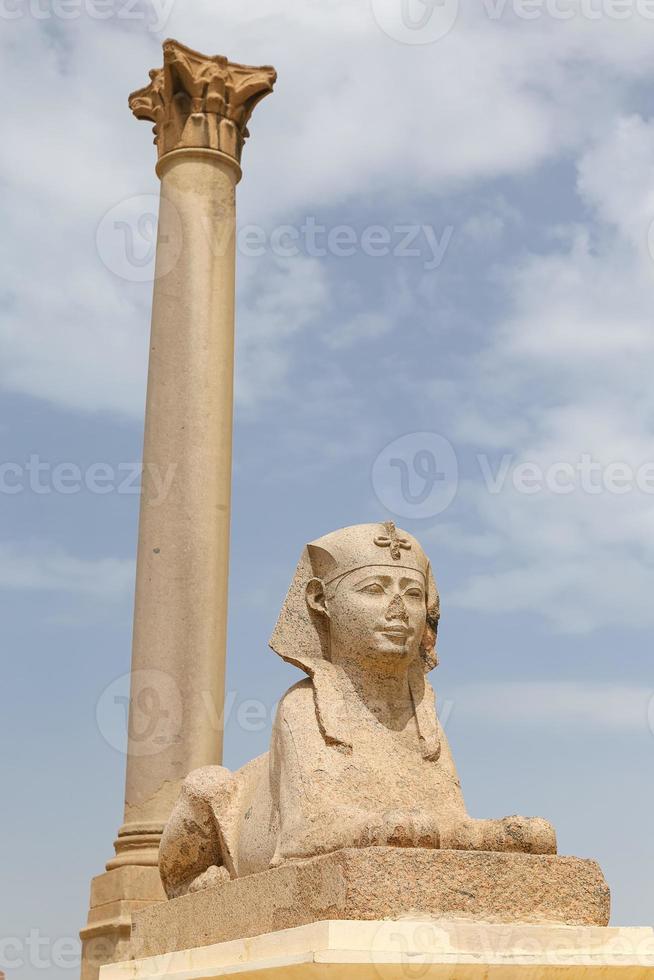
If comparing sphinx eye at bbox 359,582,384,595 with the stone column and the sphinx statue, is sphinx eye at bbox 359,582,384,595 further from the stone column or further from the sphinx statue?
the stone column

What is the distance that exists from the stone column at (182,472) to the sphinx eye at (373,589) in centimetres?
660

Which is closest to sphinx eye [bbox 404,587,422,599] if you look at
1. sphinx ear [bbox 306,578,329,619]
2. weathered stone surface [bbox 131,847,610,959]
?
sphinx ear [bbox 306,578,329,619]

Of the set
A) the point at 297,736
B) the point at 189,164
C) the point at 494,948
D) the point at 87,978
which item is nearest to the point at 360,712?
the point at 297,736

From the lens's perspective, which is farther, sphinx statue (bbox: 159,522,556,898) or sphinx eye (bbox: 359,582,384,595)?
sphinx eye (bbox: 359,582,384,595)

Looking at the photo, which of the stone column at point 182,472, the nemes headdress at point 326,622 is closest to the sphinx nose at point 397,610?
the nemes headdress at point 326,622

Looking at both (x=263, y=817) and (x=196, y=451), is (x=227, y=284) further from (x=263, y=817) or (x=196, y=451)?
(x=263, y=817)

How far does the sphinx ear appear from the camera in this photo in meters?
6.65

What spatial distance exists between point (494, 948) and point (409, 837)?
1.79 ft

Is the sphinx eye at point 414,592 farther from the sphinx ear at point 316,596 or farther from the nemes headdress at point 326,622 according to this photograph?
the sphinx ear at point 316,596


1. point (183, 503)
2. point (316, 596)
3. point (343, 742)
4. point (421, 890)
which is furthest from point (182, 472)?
point (421, 890)

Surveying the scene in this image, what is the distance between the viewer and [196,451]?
13.6m

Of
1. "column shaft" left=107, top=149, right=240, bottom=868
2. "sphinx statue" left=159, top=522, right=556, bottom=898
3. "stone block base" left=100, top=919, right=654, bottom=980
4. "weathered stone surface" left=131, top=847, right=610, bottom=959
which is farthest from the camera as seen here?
"column shaft" left=107, top=149, right=240, bottom=868

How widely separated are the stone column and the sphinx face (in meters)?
6.49

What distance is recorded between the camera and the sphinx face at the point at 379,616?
6344 mm
